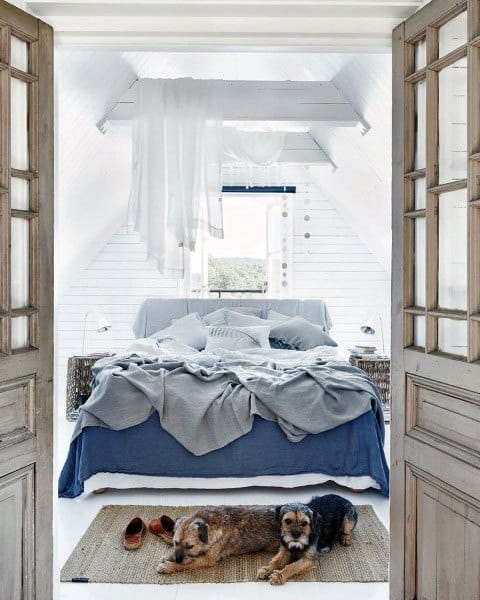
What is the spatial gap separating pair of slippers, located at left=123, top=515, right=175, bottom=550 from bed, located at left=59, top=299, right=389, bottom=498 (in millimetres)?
585

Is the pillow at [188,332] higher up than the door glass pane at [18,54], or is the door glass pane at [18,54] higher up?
the door glass pane at [18,54]

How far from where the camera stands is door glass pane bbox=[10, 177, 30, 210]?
7.09ft

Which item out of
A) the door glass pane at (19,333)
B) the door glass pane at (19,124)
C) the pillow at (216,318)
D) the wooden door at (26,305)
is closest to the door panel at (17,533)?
the wooden door at (26,305)

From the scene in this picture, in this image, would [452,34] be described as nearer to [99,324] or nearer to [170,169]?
[170,169]

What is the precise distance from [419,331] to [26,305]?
1.36 meters

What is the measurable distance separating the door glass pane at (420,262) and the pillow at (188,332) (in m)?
4.28

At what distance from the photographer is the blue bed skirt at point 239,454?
400 centimetres

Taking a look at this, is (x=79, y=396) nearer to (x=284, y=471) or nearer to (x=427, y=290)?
(x=284, y=471)

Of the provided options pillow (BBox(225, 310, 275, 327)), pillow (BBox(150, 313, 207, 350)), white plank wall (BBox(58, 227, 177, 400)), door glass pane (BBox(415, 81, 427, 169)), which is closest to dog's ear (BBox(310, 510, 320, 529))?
door glass pane (BBox(415, 81, 427, 169))

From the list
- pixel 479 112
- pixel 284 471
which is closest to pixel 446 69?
pixel 479 112

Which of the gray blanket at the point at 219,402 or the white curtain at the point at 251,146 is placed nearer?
the gray blanket at the point at 219,402

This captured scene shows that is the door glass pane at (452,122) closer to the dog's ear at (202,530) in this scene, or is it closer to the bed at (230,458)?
the dog's ear at (202,530)

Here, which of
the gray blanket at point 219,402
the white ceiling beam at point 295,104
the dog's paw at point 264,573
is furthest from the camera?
the white ceiling beam at point 295,104

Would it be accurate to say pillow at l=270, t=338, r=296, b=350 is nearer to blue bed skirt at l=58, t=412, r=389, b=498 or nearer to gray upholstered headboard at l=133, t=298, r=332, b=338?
gray upholstered headboard at l=133, t=298, r=332, b=338
